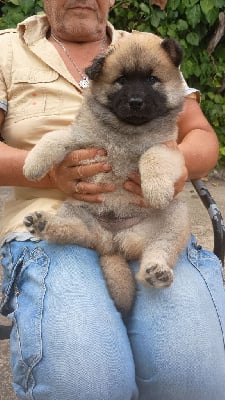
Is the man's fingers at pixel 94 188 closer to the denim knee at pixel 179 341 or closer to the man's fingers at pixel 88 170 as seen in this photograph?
the man's fingers at pixel 88 170

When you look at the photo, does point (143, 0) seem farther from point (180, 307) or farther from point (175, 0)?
point (180, 307)

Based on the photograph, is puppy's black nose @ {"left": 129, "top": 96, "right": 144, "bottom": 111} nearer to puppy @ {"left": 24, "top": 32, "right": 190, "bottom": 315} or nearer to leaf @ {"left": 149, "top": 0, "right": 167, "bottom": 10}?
puppy @ {"left": 24, "top": 32, "right": 190, "bottom": 315}

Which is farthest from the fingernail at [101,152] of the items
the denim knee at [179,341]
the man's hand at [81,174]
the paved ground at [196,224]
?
the paved ground at [196,224]

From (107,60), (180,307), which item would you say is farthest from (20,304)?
(107,60)

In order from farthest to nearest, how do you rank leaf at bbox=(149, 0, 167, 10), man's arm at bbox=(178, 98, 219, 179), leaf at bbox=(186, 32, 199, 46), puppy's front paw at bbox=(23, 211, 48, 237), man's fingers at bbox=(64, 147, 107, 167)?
leaf at bbox=(186, 32, 199, 46), leaf at bbox=(149, 0, 167, 10), man's arm at bbox=(178, 98, 219, 179), man's fingers at bbox=(64, 147, 107, 167), puppy's front paw at bbox=(23, 211, 48, 237)

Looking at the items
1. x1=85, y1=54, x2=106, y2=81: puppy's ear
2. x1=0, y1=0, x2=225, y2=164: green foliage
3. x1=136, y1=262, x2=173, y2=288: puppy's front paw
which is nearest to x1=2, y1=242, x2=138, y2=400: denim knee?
x1=136, y1=262, x2=173, y2=288: puppy's front paw

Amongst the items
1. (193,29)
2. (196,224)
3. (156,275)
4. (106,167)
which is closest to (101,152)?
(106,167)
